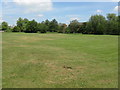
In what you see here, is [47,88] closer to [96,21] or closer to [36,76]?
[36,76]

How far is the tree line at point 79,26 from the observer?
75.4 meters

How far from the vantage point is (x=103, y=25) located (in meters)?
76.0

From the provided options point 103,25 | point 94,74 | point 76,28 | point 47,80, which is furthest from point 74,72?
point 76,28

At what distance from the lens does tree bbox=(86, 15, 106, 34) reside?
79125 mm

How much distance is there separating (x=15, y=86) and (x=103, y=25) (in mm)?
75314

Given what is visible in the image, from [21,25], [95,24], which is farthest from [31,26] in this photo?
[95,24]

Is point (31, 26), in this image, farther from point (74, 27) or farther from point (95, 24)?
point (95, 24)

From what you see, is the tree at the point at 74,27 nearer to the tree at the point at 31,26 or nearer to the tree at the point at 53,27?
the tree at the point at 53,27

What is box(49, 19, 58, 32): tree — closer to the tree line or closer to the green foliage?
the tree line

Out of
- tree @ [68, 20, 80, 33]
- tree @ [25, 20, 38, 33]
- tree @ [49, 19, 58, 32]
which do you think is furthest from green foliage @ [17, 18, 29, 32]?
tree @ [68, 20, 80, 33]

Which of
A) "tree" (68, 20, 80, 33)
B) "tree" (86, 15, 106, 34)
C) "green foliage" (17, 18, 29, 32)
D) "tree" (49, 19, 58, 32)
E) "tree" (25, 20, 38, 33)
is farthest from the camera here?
"tree" (49, 19, 58, 32)

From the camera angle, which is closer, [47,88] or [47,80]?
[47,88]

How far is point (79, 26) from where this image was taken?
9131 cm

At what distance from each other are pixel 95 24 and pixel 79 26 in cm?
1139
